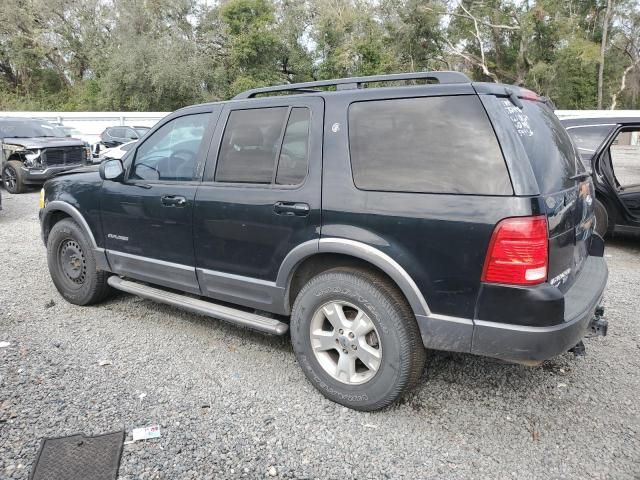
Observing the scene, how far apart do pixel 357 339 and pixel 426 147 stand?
1191 millimetres

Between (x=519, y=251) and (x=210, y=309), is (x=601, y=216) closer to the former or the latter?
(x=519, y=251)

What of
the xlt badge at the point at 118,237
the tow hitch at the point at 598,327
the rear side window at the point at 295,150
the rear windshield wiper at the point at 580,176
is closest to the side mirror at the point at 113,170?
the xlt badge at the point at 118,237

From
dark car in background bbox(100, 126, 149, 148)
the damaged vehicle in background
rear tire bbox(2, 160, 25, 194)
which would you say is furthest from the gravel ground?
dark car in background bbox(100, 126, 149, 148)

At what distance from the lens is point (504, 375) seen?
344cm

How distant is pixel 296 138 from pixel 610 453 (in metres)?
2.58

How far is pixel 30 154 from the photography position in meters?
12.1

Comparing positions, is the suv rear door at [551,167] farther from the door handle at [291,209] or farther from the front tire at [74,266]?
the front tire at [74,266]

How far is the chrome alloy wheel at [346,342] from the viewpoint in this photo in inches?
114

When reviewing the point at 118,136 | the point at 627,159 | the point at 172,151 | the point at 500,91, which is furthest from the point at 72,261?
the point at 118,136

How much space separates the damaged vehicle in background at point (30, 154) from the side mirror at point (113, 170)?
29.8 feet

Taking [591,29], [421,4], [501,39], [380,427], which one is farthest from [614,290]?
[591,29]

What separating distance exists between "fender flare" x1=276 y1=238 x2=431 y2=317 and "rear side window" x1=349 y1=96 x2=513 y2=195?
1.18 ft

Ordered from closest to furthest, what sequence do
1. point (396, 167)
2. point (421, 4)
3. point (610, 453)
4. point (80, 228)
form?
point (610, 453) < point (396, 167) < point (80, 228) < point (421, 4)

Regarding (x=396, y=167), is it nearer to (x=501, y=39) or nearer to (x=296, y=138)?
(x=296, y=138)
